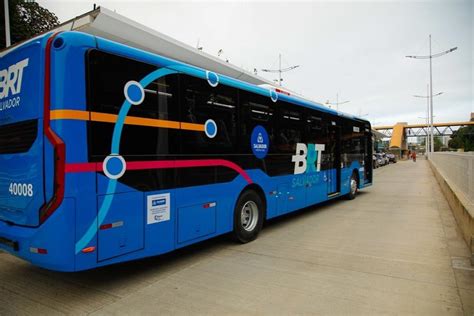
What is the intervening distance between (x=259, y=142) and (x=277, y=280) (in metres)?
2.91

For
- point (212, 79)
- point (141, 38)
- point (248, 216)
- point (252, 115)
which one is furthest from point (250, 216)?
point (141, 38)

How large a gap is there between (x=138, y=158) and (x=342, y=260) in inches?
A: 140

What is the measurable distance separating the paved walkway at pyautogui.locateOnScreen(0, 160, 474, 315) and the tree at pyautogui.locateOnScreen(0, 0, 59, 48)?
11.0 meters

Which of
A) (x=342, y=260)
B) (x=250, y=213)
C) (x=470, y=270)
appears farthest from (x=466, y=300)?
(x=250, y=213)

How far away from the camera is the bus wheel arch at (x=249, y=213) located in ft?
19.9

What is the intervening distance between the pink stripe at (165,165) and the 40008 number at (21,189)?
662 millimetres

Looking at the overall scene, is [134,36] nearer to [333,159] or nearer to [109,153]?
[109,153]

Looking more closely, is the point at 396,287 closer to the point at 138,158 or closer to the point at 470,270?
the point at 470,270

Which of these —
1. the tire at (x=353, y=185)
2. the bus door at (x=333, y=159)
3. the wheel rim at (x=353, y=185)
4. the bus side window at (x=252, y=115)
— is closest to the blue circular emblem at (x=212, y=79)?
the bus side window at (x=252, y=115)

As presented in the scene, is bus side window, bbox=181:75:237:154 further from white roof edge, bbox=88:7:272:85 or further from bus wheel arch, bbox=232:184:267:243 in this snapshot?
white roof edge, bbox=88:7:272:85

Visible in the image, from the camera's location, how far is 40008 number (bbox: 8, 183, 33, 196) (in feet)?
12.3

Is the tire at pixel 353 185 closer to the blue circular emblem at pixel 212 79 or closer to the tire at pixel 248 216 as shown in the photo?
the tire at pixel 248 216

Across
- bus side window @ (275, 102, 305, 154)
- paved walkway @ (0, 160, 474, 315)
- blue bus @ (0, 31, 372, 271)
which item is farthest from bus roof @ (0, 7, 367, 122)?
paved walkway @ (0, 160, 474, 315)

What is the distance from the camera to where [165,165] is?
453cm
